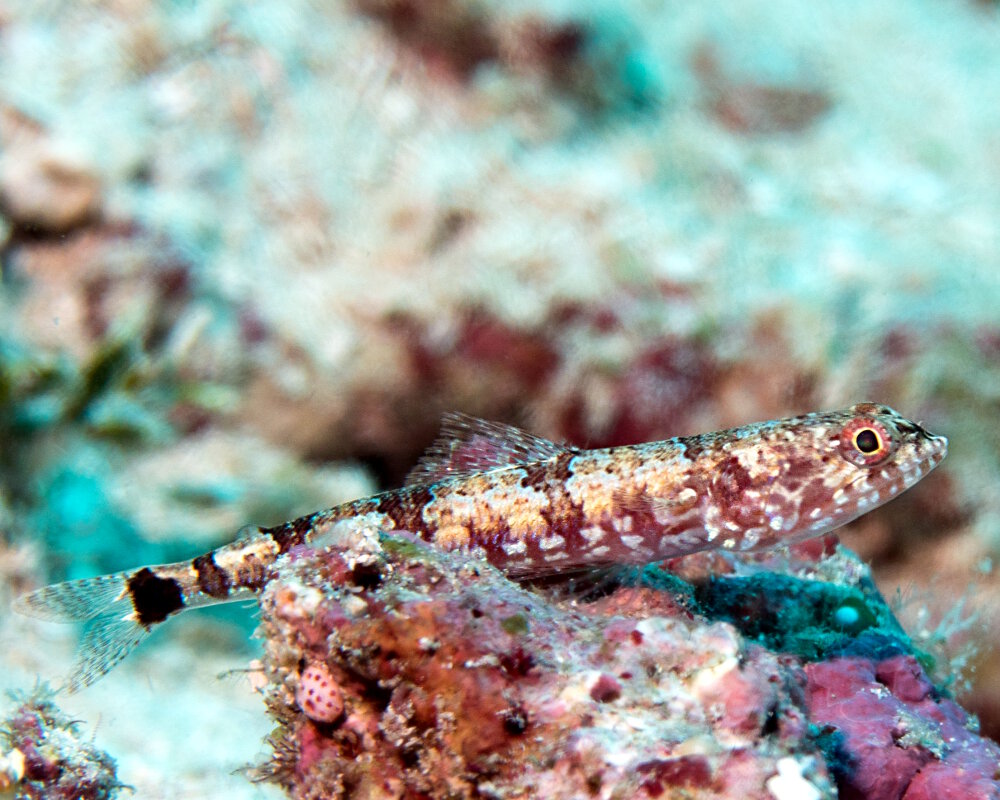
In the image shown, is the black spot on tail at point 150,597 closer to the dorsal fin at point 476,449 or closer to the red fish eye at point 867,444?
the dorsal fin at point 476,449

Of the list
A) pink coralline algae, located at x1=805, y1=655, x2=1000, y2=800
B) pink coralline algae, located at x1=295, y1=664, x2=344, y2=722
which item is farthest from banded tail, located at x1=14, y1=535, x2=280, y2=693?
pink coralline algae, located at x1=805, y1=655, x2=1000, y2=800

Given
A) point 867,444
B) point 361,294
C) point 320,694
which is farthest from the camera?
point 361,294

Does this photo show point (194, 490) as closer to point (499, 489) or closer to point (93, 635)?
point (93, 635)

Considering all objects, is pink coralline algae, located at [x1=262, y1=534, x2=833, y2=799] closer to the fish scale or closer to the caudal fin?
the fish scale

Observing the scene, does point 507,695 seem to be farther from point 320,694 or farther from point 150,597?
point 150,597

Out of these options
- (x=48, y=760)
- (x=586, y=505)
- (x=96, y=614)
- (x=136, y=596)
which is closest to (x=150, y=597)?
(x=136, y=596)

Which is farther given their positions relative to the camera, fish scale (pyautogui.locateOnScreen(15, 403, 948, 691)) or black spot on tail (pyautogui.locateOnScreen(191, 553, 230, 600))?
black spot on tail (pyautogui.locateOnScreen(191, 553, 230, 600))

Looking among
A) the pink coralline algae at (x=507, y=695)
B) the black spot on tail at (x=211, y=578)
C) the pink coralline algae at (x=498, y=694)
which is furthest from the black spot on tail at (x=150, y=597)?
the pink coralline algae at (x=507, y=695)
